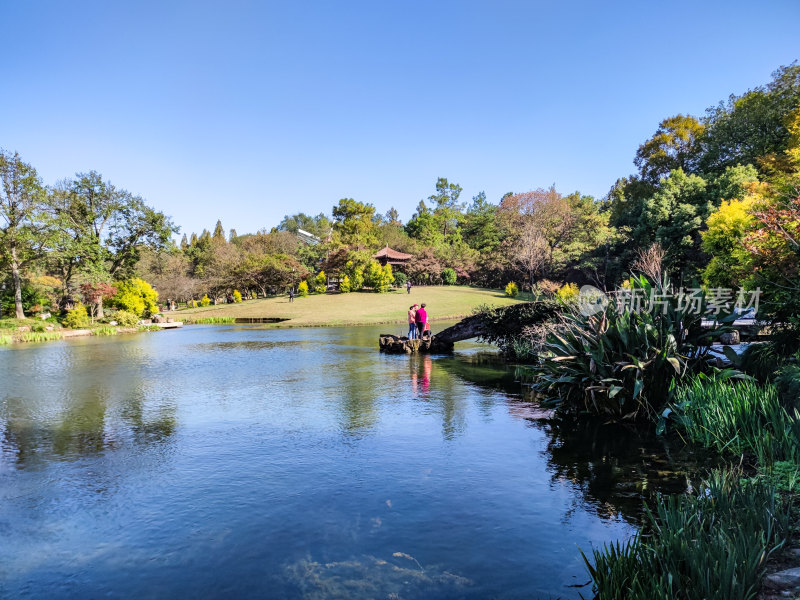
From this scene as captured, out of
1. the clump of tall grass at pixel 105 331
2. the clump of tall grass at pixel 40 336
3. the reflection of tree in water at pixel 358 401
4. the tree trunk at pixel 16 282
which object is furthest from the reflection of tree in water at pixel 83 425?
the tree trunk at pixel 16 282

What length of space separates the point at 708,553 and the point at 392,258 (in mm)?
60010

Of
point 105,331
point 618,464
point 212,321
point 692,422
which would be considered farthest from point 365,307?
point 618,464

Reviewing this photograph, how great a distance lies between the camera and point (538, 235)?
5328cm

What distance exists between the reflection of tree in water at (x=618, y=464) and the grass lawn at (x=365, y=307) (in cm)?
2853

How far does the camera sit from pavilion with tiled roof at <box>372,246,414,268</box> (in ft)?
204

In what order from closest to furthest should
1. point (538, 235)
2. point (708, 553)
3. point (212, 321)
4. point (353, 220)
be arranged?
point (708, 553), point (212, 321), point (538, 235), point (353, 220)

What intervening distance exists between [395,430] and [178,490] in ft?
12.2

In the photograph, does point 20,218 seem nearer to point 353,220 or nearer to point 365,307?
point 365,307

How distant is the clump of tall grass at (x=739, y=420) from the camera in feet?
17.6

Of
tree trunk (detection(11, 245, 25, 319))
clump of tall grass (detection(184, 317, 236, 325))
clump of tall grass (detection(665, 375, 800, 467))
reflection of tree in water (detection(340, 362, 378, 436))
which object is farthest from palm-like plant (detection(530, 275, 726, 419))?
tree trunk (detection(11, 245, 25, 319))

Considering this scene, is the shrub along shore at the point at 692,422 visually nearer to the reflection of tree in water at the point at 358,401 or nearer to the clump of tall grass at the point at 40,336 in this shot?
the reflection of tree in water at the point at 358,401

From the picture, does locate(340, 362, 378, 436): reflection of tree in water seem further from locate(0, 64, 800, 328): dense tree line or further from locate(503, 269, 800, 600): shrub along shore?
locate(0, 64, 800, 328): dense tree line

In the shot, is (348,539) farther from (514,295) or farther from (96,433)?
(514,295)

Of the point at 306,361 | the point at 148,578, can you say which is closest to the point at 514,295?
the point at 306,361
